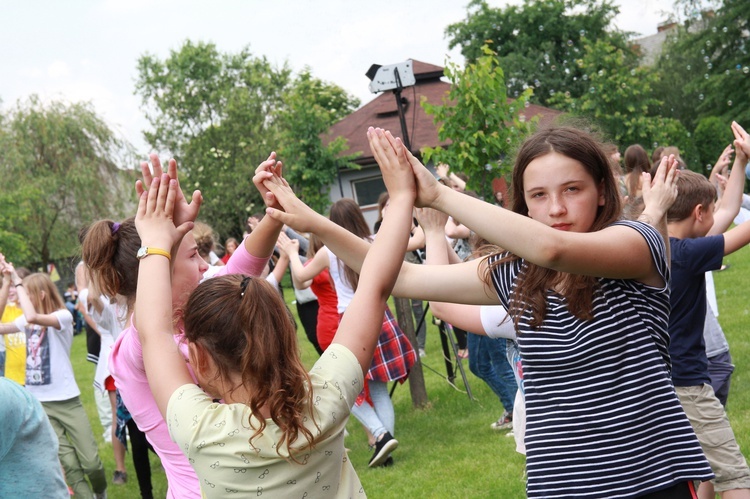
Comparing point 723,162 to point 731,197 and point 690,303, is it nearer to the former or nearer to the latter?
point 731,197

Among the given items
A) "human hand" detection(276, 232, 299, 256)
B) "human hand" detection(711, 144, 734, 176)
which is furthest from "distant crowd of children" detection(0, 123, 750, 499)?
"human hand" detection(711, 144, 734, 176)

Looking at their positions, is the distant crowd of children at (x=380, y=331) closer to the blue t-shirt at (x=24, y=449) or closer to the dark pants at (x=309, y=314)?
the blue t-shirt at (x=24, y=449)

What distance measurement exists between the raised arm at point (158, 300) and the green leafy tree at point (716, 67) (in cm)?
3380

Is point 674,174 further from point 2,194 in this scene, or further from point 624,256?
point 2,194

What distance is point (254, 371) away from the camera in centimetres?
212

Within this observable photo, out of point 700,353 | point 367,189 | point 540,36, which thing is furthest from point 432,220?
point 540,36

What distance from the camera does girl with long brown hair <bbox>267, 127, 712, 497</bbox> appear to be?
7.10 feet

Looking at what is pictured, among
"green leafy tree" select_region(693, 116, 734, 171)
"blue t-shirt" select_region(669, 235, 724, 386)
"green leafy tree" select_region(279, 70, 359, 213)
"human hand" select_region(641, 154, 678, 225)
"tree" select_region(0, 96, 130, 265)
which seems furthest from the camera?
"tree" select_region(0, 96, 130, 265)

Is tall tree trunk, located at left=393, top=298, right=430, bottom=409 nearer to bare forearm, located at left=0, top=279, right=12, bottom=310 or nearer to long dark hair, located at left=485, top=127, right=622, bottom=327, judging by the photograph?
bare forearm, located at left=0, top=279, right=12, bottom=310

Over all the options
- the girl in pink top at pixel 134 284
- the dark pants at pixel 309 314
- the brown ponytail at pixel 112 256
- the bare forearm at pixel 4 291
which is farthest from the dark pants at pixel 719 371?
the bare forearm at pixel 4 291

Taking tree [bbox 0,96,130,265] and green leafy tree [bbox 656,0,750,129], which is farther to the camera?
green leafy tree [bbox 656,0,750,129]

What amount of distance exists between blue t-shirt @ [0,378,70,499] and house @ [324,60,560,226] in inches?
1035

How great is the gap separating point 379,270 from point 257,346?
374mm

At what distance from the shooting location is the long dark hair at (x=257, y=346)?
2045 millimetres
